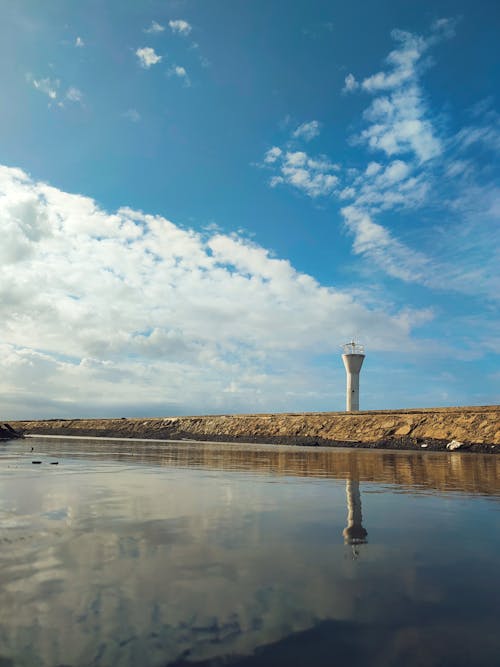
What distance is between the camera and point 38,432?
233 ft

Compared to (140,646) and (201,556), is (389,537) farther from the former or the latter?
(140,646)

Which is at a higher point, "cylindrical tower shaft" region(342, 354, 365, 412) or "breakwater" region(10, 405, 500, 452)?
"cylindrical tower shaft" region(342, 354, 365, 412)

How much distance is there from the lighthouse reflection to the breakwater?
91.4 feet

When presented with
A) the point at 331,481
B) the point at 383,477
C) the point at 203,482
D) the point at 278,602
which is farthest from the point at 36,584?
the point at 383,477

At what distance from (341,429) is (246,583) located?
4386 cm

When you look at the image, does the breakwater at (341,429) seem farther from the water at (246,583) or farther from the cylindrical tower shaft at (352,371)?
the water at (246,583)

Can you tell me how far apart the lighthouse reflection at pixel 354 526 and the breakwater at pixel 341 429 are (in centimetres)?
2787

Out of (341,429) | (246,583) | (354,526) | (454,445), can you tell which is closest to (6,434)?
(341,429)

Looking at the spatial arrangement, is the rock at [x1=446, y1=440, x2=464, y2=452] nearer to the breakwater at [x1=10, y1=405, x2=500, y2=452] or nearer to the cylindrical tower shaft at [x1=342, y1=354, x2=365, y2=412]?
the breakwater at [x1=10, y1=405, x2=500, y2=452]

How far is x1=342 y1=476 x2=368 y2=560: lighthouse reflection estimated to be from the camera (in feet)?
18.5

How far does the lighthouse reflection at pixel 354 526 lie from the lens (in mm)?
5636

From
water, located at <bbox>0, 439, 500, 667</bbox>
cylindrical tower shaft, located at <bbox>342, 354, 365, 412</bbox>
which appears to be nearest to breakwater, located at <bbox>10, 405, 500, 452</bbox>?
cylindrical tower shaft, located at <bbox>342, 354, 365, 412</bbox>

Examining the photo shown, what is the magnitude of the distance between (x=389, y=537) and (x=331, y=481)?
6.82 m

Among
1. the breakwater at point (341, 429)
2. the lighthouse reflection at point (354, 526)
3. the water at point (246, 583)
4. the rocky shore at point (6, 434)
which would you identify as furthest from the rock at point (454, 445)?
the rocky shore at point (6, 434)
